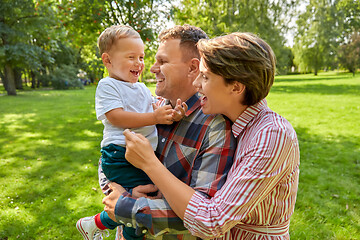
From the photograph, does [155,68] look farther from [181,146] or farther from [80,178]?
[80,178]

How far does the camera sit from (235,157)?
5.11 ft

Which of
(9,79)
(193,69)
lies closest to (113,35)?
(193,69)

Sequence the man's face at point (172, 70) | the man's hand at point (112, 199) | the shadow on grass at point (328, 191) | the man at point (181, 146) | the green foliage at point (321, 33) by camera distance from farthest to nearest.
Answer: the green foliage at point (321, 33), the shadow on grass at point (328, 191), the man's face at point (172, 70), the man's hand at point (112, 199), the man at point (181, 146)

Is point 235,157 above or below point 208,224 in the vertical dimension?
above

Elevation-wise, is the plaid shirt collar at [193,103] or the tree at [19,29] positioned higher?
the tree at [19,29]

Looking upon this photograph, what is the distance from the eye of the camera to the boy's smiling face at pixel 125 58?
2262mm

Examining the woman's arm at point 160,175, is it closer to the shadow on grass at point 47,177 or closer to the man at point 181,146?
the man at point 181,146

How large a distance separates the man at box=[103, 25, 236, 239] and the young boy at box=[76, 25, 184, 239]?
0.43 feet

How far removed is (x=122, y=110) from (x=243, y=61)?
3.34ft

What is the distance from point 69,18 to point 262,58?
8.67 m

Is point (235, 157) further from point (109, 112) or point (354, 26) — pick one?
point (354, 26)

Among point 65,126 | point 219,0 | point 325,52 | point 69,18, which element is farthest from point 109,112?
point 325,52

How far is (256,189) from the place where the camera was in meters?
1.35

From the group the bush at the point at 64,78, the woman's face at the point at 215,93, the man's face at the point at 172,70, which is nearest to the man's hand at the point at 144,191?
the woman's face at the point at 215,93
